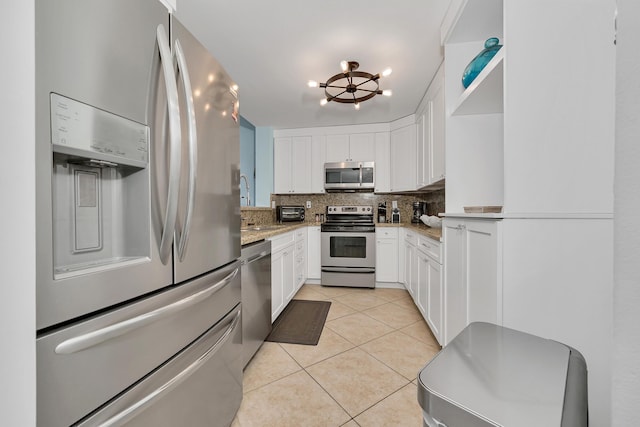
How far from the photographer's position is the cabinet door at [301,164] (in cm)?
423

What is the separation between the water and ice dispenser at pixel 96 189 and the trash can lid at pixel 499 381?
810 millimetres

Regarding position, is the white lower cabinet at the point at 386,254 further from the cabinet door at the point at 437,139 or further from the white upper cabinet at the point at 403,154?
the cabinet door at the point at 437,139

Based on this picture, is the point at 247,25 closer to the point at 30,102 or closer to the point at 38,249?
the point at 30,102

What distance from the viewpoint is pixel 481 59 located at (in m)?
1.61

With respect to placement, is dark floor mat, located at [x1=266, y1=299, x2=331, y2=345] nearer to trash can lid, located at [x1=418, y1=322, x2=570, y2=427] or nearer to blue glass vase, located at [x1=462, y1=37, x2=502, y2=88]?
trash can lid, located at [x1=418, y1=322, x2=570, y2=427]

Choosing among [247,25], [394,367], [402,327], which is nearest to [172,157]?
[247,25]

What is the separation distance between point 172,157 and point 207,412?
102cm

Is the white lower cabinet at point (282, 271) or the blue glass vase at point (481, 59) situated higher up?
the blue glass vase at point (481, 59)

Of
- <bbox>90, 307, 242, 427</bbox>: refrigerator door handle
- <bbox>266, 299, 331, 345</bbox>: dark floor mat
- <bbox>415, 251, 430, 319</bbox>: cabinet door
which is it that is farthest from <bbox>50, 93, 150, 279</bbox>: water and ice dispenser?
<bbox>415, 251, 430, 319</bbox>: cabinet door

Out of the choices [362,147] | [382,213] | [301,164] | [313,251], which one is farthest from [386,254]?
[301,164]

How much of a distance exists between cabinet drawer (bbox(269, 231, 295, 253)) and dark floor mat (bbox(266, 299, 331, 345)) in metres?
0.75

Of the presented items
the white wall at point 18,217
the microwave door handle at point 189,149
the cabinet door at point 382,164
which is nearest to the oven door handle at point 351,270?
the cabinet door at point 382,164

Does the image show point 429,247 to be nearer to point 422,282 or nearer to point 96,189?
point 422,282

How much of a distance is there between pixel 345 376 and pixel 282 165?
328 cm
